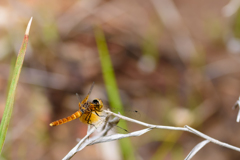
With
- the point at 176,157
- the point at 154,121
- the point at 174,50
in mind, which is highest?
the point at 174,50

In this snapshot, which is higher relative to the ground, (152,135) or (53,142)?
(53,142)

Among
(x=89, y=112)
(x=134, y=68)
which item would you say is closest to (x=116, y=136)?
(x=89, y=112)

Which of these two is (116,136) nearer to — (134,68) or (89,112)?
(89,112)

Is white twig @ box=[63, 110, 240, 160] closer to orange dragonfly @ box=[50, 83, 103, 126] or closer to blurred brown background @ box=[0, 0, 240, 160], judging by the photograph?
orange dragonfly @ box=[50, 83, 103, 126]

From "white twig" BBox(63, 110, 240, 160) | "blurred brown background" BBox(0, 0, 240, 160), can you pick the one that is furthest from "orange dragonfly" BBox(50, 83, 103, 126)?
"blurred brown background" BBox(0, 0, 240, 160)

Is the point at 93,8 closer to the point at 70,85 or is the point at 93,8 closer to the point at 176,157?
the point at 70,85

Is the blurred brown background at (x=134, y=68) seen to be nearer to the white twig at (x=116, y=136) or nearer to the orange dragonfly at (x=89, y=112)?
the orange dragonfly at (x=89, y=112)

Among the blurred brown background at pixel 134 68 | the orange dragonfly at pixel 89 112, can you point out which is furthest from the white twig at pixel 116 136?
the blurred brown background at pixel 134 68

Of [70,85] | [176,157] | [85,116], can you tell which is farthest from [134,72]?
[85,116]
